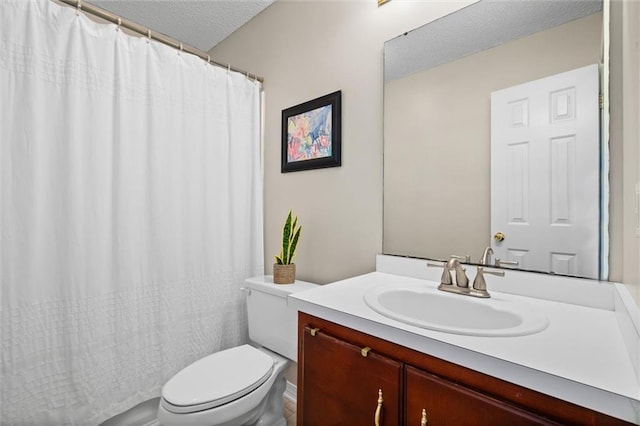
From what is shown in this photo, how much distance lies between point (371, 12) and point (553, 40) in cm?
85

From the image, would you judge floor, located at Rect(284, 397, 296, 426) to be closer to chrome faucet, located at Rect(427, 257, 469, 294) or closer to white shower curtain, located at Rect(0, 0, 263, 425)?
white shower curtain, located at Rect(0, 0, 263, 425)

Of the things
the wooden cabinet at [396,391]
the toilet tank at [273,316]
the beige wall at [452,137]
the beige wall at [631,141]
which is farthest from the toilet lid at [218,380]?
the beige wall at [631,141]

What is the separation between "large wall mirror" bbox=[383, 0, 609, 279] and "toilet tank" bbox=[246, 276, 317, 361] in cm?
59

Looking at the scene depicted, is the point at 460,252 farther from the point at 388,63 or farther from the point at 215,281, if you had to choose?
the point at 215,281

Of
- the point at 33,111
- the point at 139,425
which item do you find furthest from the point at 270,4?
the point at 139,425

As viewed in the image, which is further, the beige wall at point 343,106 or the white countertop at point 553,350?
the beige wall at point 343,106

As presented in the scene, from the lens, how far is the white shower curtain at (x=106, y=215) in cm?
120

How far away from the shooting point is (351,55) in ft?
5.36

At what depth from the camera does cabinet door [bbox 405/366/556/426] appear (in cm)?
62

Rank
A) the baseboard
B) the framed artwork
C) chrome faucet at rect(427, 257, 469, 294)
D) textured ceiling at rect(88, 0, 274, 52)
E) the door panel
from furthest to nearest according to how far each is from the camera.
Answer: textured ceiling at rect(88, 0, 274, 52)
the baseboard
the framed artwork
chrome faucet at rect(427, 257, 469, 294)
the door panel

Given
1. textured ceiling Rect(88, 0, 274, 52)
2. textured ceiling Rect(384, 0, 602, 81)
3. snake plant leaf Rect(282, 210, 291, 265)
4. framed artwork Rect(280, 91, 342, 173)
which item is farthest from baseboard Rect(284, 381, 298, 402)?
textured ceiling Rect(88, 0, 274, 52)

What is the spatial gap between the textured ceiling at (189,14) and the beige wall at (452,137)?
1353 millimetres

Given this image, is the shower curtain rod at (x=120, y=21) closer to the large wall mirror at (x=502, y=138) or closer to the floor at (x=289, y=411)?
the large wall mirror at (x=502, y=138)

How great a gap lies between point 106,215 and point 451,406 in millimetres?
1538
